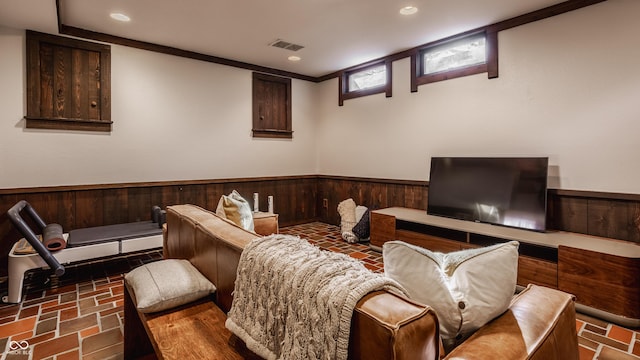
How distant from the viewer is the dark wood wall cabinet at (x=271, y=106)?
516 cm

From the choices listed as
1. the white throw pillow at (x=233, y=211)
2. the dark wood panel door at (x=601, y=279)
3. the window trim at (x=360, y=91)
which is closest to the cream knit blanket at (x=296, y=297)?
the white throw pillow at (x=233, y=211)

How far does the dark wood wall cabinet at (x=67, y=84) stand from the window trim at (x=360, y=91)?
3279mm

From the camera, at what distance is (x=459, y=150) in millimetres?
3955

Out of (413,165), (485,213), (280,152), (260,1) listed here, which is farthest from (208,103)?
(485,213)

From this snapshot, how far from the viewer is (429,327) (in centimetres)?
84

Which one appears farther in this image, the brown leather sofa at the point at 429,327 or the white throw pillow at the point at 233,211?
the white throw pillow at the point at 233,211

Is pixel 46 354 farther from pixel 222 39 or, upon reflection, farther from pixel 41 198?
pixel 222 39

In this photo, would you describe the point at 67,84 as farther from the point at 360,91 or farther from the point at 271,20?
the point at 360,91

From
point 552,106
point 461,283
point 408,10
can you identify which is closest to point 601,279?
point 552,106

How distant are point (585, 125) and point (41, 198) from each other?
554 centimetres

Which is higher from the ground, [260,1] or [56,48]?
[260,1]

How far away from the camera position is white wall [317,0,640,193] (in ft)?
9.14

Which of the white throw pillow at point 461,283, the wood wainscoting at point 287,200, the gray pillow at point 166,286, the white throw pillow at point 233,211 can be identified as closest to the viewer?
the white throw pillow at point 461,283

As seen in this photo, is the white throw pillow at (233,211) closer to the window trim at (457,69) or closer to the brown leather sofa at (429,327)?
the brown leather sofa at (429,327)
